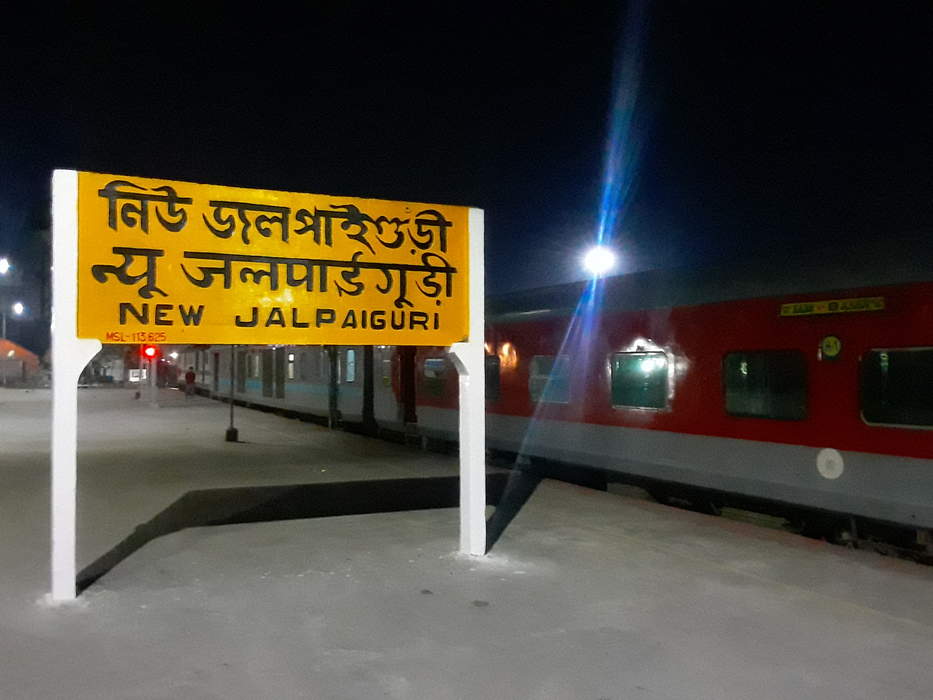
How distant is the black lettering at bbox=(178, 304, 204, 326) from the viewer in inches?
271

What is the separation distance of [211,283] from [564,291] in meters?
6.07

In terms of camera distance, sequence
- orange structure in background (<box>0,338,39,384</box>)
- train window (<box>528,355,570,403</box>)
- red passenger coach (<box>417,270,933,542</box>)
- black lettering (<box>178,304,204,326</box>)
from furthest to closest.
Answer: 1. orange structure in background (<box>0,338,39,384</box>)
2. train window (<box>528,355,570,403</box>)
3. red passenger coach (<box>417,270,933,542</box>)
4. black lettering (<box>178,304,204,326</box>)

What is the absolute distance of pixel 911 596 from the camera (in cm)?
659

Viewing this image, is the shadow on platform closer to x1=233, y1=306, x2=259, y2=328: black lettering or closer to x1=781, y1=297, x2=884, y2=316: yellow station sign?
x1=233, y1=306, x2=259, y2=328: black lettering

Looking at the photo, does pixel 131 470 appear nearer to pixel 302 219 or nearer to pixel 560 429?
pixel 560 429

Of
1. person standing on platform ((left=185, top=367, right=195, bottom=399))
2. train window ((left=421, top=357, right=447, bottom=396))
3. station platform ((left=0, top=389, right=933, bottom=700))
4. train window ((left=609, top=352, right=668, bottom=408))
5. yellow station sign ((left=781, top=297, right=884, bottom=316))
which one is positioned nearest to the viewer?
station platform ((left=0, top=389, right=933, bottom=700))

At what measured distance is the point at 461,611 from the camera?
20.1 feet

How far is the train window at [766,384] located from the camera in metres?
8.49

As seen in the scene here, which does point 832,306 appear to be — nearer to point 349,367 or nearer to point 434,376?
point 434,376

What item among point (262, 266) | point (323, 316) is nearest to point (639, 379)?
point (323, 316)

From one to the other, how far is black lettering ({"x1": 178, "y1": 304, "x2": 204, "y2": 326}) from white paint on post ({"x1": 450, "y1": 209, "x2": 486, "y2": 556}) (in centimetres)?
222

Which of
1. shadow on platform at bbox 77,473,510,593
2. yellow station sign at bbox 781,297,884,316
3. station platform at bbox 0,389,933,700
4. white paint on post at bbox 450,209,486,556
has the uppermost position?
yellow station sign at bbox 781,297,884,316

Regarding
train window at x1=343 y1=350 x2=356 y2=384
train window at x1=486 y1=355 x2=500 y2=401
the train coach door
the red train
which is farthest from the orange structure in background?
the red train

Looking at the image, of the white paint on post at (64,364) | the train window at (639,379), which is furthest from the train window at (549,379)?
the white paint on post at (64,364)
